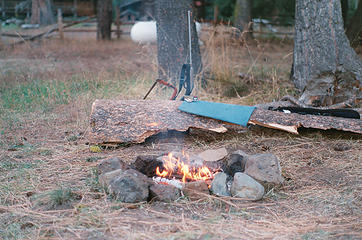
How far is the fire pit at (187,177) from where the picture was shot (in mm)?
2818

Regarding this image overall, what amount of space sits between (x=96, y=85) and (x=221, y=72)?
217 centimetres

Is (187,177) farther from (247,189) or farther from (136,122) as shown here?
(136,122)

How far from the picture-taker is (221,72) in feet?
21.5

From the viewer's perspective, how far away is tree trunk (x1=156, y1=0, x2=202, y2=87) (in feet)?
20.9

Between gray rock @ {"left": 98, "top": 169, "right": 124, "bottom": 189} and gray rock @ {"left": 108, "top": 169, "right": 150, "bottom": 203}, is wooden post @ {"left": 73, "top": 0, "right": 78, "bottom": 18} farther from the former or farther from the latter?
gray rock @ {"left": 108, "top": 169, "right": 150, "bottom": 203}

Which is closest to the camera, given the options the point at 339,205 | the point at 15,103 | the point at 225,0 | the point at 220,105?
Result: the point at 339,205

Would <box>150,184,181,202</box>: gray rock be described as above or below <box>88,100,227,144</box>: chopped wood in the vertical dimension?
below

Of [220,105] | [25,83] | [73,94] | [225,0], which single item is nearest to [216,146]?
[220,105]

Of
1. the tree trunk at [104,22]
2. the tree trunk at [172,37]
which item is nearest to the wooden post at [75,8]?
the tree trunk at [104,22]

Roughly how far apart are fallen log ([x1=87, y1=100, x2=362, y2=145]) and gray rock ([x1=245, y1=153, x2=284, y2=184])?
37.6 inches

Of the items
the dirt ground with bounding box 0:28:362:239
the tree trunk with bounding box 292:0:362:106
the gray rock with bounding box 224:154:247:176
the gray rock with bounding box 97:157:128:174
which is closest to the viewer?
the dirt ground with bounding box 0:28:362:239

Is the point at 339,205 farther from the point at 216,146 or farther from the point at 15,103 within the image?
the point at 15,103

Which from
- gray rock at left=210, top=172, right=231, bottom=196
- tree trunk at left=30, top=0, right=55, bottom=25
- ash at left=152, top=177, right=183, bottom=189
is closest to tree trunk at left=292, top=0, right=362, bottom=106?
gray rock at left=210, top=172, right=231, bottom=196

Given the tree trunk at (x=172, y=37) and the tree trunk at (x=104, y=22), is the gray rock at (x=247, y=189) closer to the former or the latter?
the tree trunk at (x=172, y=37)
